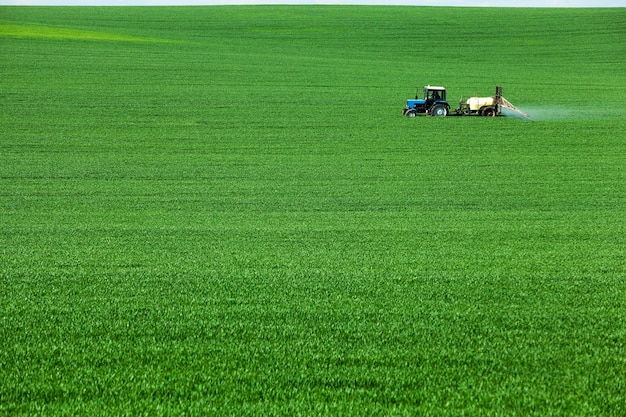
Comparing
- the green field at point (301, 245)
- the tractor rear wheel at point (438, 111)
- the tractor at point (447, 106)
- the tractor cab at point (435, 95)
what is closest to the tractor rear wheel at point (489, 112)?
the tractor at point (447, 106)

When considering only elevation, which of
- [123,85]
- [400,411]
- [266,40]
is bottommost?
[400,411]

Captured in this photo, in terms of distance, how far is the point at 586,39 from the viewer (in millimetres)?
60719

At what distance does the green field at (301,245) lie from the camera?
662cm

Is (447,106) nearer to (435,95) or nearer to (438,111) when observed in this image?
(438,111)

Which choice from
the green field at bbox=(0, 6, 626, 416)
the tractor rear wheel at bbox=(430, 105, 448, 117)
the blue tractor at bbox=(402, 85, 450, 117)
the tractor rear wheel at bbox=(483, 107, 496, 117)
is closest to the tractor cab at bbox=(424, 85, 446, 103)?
the blue tractor at bbox=(402, 85, 450, 117)

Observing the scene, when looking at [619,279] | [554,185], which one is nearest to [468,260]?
[619,279]

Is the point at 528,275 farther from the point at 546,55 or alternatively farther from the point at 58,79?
the point at 546,55

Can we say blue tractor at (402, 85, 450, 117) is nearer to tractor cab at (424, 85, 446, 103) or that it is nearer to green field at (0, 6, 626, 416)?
tractor cab at (424, 85, 446, 103)

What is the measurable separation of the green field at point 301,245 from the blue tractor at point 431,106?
1123 millimetres

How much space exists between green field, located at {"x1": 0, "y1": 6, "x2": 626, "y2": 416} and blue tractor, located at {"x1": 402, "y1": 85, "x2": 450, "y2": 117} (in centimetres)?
112

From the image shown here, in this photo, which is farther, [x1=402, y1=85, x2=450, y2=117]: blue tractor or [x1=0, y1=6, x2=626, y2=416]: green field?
[x1=402, y1=85, x2=450, y2=117]: blue tractor

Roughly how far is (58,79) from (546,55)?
3693 cm

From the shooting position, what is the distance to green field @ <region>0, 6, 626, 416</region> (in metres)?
6.62

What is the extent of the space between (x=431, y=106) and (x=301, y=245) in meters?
21.1
